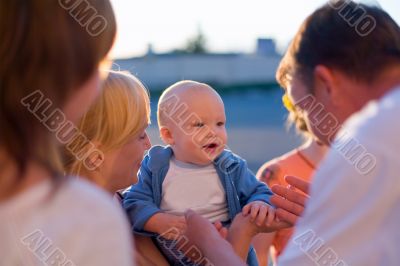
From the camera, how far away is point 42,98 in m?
1.34

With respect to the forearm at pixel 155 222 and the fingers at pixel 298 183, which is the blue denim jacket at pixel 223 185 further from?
the fingers at pixel 298 183

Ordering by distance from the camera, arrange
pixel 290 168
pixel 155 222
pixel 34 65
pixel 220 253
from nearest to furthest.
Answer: pixel 34 65 → pixel 220 253 → pixel 155 222 → pixel 290 168

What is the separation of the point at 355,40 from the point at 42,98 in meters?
0.87

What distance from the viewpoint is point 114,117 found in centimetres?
245

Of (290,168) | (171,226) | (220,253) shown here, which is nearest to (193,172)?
(171,226)

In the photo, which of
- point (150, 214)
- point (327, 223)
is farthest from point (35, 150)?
point (150, 214)

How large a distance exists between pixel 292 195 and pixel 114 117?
672 mm

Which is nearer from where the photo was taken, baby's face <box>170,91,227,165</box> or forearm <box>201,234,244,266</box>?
forearm <box>201,234,244,266</box>

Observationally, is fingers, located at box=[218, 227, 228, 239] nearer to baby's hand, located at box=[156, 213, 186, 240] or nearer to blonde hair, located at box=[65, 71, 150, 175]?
baby's hand, located at box=[156, 213, 186, 240]

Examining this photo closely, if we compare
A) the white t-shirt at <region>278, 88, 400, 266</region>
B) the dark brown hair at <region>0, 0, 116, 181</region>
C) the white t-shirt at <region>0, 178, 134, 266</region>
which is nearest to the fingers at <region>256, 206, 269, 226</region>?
the white t-shirt at <region>278, 88, 400, 266</region>

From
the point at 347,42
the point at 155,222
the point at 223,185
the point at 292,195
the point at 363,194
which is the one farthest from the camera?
the point at 223,185

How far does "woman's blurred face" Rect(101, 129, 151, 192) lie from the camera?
2.50 m

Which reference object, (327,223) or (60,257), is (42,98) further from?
(327,223)

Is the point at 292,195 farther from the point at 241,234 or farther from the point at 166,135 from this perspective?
the point at 166,135
